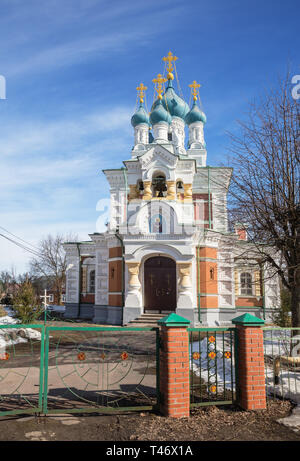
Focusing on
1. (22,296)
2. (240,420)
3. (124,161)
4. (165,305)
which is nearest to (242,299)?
(165,305)

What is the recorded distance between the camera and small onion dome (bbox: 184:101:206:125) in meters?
22.0

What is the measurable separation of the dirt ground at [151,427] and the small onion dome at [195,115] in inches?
776

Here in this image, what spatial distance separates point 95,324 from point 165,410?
12.7 m

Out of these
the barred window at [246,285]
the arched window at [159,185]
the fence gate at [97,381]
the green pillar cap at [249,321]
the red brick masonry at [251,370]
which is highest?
the arched window at [159,185]

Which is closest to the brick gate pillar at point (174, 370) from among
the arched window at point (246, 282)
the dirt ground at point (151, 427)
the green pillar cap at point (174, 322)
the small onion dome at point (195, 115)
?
the green pillar cap at point (174, 322)

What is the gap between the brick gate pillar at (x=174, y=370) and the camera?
182 inches

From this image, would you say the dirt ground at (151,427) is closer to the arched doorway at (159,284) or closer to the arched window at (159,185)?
the arched doorway at (159,284)

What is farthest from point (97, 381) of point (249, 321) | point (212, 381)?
point (249, 321)

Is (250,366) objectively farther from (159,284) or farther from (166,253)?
(159,284)

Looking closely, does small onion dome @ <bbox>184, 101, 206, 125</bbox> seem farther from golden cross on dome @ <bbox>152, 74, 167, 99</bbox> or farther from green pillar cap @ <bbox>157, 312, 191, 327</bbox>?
green pillar cap @ <bbox>157, 312, 191, 327</bbox>

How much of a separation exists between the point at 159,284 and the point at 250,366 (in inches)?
464

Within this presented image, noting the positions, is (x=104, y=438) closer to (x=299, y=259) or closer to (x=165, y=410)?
(x=165, y=410)

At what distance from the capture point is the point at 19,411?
4.49 metres
